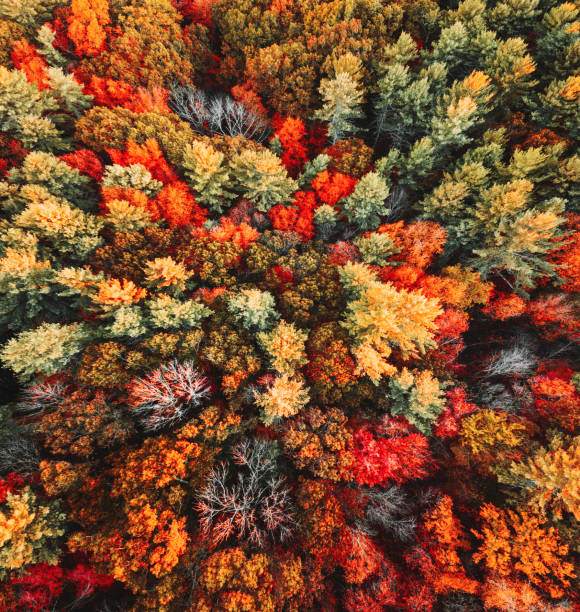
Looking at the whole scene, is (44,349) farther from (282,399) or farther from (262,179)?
(262,179)

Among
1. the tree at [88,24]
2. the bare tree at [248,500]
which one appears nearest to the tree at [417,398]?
the bare tree at [248,500]

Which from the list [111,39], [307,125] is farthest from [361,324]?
[111,39]

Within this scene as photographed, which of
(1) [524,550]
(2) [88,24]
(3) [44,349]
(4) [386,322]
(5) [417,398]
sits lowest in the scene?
(1) [524,550]

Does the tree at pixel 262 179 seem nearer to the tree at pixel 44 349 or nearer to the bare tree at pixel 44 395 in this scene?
the tree at pixel 44 349

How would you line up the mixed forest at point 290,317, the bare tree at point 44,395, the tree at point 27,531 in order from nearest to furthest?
the tree at point 27,531 < the mixed forest at point 290,317 < the bare tree at point 44,395

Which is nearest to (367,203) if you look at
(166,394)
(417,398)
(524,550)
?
(417,398)

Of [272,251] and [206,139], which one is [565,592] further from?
[206,139]
